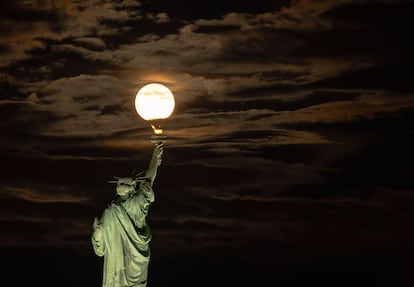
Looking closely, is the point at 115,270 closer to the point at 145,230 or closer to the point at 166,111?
the point at 145,230

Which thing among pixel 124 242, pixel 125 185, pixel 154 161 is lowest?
pixel 124 242

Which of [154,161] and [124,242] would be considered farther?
[154,161]

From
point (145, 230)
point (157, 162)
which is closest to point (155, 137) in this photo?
point (157, 162)

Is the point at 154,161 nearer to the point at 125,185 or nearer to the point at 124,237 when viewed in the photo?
the point at 125,185

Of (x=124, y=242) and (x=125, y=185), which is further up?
(x=125, y=185)

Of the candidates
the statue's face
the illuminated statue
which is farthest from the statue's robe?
the statue's face

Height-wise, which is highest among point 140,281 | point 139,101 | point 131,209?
point 139,101

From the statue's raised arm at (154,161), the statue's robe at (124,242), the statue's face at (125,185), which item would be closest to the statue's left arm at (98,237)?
the statue's robe at (124,242)

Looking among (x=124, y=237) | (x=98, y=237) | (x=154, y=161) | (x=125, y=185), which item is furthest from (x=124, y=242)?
(x=154, y=161)
